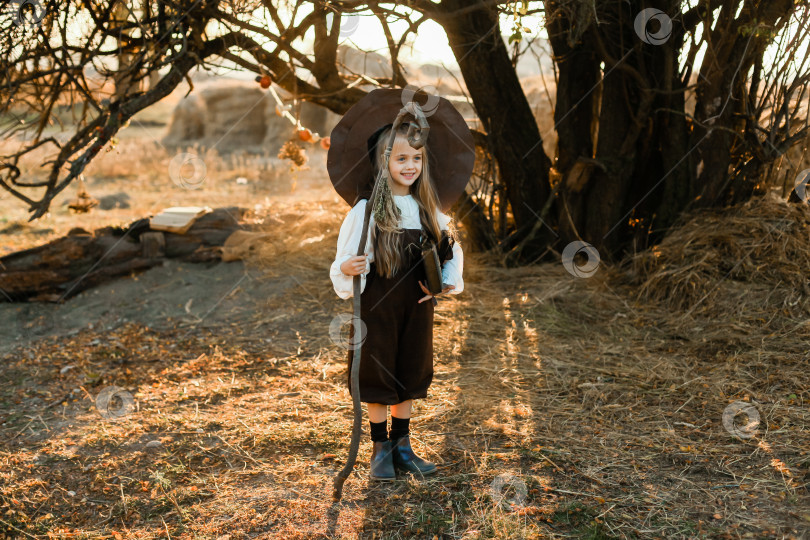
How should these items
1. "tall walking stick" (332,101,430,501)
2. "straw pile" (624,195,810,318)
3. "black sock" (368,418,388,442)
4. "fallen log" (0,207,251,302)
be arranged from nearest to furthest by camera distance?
"tall walking stick" (332,101,430,501), "black sock" (368,418,388,442), "straw pile" (624,195,810,318), "fallen log" (0,207,251,302)

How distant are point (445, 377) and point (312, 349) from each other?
1034 mm

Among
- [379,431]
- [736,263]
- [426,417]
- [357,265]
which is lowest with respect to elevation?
[426,417]

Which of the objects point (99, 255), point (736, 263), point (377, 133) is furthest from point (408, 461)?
point (99, 255)

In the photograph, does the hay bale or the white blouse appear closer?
the white blouse

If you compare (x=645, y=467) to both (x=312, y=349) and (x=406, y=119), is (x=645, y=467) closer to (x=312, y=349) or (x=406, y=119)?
(x=406, y=119)

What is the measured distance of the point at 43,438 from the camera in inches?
142

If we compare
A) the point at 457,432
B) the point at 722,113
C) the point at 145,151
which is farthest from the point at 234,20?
the point at 145,151

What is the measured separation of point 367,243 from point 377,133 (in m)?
0.47

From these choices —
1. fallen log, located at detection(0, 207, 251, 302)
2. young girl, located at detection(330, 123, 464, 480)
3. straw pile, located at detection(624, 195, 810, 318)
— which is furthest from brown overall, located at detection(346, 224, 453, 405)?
fallen log, located at detection(0, 207, 251, 302)

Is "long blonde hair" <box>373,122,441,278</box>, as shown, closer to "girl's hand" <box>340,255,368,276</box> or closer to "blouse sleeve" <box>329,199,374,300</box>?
"blouse sleeve" <box>329,199,374,300</box>

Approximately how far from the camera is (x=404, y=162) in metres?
2.89

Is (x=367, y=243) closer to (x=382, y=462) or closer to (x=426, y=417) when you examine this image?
(x=382, y=462)

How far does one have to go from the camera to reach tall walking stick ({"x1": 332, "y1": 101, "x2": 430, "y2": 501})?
270 cm

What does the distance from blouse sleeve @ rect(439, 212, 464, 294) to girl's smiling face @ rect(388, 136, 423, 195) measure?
25 cm
